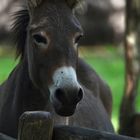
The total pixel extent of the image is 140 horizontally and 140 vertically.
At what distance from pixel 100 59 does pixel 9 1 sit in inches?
167

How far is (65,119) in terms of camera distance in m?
5.15

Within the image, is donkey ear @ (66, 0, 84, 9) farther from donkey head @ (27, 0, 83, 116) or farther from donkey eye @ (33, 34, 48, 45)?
donkey eye @ (33, 34, 48, 45)

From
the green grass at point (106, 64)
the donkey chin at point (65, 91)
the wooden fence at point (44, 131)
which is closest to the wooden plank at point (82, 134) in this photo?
the wooden fence at point (44, 131)

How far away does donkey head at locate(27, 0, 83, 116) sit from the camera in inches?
179

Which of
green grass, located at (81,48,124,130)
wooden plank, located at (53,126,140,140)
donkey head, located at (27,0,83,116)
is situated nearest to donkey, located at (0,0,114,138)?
donkey head, located at (27,0,83,116)

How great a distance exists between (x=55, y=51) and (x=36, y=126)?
1.16 metres

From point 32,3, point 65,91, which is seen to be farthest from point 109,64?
point 65,91

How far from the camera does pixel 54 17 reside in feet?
16.2

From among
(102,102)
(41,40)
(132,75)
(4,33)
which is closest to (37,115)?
(41,40)

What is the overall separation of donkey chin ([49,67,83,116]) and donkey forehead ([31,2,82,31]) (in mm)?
407

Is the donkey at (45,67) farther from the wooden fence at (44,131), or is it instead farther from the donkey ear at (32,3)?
the wooden fence at (44,131)

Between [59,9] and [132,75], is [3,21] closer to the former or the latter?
[132,75]

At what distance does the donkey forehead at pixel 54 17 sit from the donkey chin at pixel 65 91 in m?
0.41

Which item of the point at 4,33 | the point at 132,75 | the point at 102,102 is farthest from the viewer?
the point at 4,33
